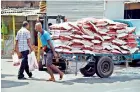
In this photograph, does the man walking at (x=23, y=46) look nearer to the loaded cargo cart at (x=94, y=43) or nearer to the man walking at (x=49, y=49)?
the man walking at (x=49, y=49)

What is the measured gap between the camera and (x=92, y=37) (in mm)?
12258

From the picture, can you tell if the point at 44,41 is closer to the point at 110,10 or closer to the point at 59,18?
the point at 59,18

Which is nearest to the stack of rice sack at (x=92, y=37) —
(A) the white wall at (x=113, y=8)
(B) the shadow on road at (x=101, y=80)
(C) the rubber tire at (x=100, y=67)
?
(C) the rubber tire at (x=100, y=67)

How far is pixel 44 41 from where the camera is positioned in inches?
456

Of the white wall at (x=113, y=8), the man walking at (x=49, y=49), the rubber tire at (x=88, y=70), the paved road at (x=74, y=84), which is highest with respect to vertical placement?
the white wall at (x=113, y=8)

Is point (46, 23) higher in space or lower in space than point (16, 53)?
higher

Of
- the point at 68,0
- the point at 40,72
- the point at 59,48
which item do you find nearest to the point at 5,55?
the point at 68,0

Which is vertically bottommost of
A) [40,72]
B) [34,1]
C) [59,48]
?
[40,72]

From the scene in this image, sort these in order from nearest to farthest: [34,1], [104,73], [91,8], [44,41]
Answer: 1. [44,41]
2. [104,73]
3. [91,8]
4. [34,1]

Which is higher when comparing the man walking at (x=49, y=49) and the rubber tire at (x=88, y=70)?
the man walking at (x=49, y=49)

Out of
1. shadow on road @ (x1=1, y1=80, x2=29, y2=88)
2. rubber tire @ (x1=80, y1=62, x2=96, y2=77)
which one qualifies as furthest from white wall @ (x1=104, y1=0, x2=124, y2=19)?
shadow on road @ (x1=1, y1=80, x2=29, y2=88)

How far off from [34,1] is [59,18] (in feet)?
39.6

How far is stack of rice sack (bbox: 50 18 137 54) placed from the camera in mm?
12102

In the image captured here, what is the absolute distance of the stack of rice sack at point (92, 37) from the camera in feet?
39.7
